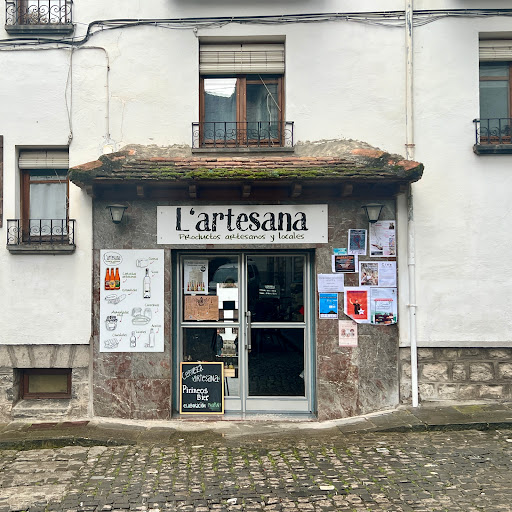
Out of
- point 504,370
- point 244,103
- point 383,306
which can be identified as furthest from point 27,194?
point 504,370

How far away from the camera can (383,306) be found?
6.45m

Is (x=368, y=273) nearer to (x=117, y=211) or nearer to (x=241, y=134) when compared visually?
(x=241, y=134)

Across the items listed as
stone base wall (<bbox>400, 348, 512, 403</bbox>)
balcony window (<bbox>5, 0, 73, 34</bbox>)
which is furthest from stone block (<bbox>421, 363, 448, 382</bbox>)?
balcony window (<bbox>5, 0, 73, 34</bbox>)

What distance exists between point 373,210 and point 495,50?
3033mm

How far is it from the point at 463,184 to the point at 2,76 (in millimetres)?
6690

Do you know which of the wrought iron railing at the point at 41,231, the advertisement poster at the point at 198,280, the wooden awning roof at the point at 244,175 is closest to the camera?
the wooden awning roof at the point at 244,175

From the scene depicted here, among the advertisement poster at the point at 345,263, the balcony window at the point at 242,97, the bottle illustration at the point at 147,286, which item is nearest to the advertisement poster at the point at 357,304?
the advertisement poster at the point at 345,263

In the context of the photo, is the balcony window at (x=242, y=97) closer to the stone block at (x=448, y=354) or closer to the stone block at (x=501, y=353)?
the stone block at (x=448, y=354)

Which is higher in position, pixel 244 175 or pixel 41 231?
pixel 244 175

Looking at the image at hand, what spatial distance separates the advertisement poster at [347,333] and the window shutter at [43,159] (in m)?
4.59

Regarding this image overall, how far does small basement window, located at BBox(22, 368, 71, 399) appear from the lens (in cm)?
662

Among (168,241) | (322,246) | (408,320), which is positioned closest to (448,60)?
(322,246)

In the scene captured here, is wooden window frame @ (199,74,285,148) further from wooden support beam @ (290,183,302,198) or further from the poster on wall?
the poster on wall

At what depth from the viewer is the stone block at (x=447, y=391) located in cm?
643
